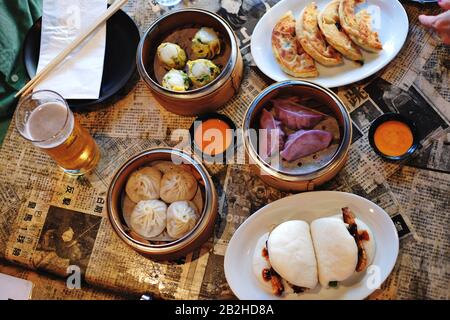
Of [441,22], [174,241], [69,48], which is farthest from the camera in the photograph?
[69,48]

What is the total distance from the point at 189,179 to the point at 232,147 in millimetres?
260

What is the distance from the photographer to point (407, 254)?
69.0 inches

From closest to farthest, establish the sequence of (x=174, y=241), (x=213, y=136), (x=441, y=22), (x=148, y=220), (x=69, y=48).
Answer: (x=174, y=241), (x=148, y=220), (x=441, y=22), (x=213, y=136), (x=69, y=48)

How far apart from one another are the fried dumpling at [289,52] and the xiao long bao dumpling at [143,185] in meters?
0.78

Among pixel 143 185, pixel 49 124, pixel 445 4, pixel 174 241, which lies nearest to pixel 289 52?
pixel 445 4

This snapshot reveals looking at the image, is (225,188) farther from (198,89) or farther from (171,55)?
(171,55)

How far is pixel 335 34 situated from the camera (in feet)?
6.69

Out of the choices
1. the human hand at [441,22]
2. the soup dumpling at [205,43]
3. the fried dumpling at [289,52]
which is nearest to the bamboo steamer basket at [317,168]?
the fried dumpling at [289,52]

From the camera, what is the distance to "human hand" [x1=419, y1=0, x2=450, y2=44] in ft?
6.36

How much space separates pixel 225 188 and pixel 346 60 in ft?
2.71

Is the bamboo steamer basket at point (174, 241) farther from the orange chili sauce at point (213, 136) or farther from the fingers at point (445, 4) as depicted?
the fingers at point (445, 4)

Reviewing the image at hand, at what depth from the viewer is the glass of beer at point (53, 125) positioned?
6.20ft

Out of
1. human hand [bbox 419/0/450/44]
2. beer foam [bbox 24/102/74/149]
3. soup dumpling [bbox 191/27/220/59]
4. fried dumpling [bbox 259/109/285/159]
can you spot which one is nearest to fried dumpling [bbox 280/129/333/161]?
fried dumpling [bbox 259/109/285/159]
